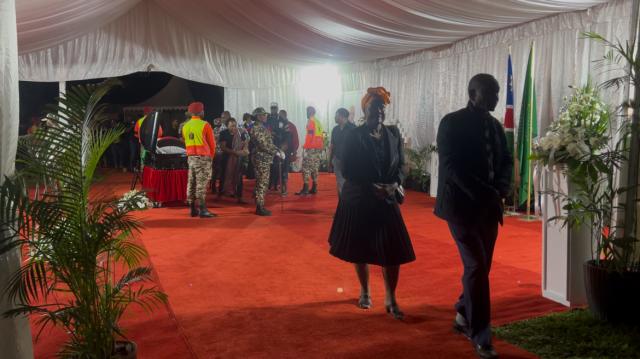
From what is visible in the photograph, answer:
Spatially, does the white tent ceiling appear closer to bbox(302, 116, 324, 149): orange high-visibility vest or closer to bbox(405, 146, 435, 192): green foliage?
bbox(302, 116, 324, 149): orange high-visibility vest

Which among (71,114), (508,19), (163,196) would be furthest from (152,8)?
(71,114)

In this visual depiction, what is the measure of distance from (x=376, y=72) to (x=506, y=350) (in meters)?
10.8

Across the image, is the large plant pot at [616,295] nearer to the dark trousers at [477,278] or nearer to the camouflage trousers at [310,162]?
the dark trousers at [477,278]

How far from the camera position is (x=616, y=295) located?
142 inches

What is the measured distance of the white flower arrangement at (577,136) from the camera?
Answer: 384 centimetres

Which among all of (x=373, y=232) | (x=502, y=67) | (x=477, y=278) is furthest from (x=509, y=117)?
(x=477, y=278)

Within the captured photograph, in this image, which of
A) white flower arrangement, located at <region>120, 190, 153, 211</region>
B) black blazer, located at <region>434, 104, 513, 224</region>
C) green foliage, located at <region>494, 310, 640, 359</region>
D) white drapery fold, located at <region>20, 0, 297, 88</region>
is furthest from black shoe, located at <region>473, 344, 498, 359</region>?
white drapery fold, located at <region>20, 0, 297, 88</region>

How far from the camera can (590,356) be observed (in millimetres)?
3199

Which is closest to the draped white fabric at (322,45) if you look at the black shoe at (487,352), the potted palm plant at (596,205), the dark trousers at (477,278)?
the potted palm plant at (596,205)

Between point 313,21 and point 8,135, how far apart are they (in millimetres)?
6930

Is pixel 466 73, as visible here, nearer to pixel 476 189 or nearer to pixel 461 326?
pixel 461 326

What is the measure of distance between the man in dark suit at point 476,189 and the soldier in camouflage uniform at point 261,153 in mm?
5000

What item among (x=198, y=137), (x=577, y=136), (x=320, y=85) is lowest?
(x=577, y=136)

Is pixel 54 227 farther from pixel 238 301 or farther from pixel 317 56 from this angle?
pixel 317 56
